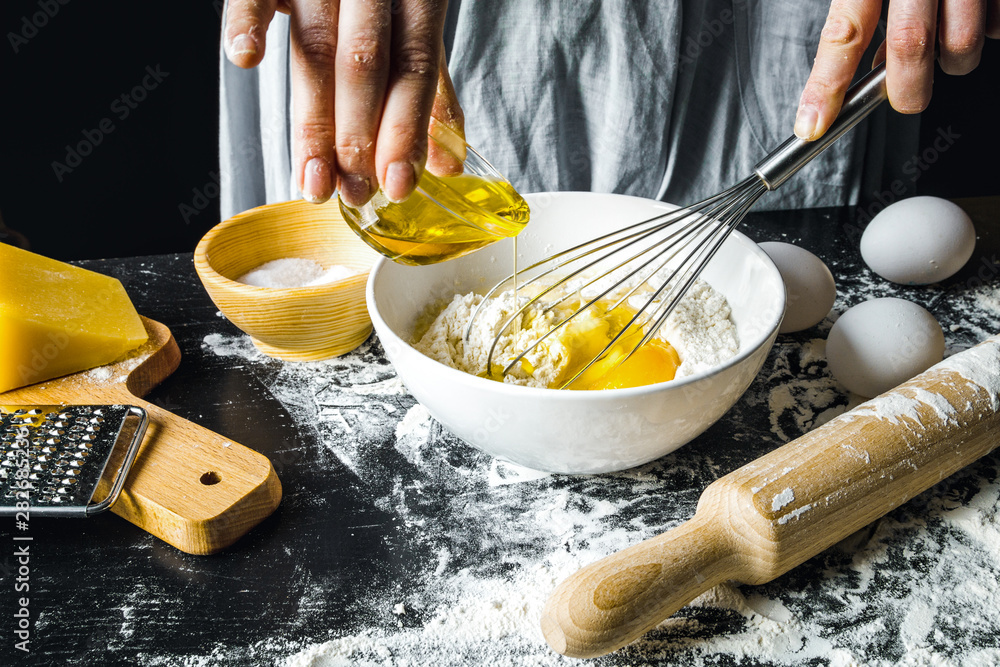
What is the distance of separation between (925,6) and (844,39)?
0.29 feet

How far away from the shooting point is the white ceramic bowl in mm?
604

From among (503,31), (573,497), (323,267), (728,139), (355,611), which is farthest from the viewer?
(728,139)

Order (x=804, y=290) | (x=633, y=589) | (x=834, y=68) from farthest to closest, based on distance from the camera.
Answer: (x=804, y=290), (x=834, y=68), (x=633, y=589)

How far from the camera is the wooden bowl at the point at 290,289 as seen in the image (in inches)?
32.9

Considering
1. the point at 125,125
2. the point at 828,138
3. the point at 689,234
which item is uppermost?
the point at 828,138

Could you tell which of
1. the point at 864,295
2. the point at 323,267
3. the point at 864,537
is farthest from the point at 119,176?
the point at 864,537

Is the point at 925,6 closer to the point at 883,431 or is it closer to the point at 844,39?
the point at 844,39

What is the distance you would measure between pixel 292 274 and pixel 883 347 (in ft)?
2.50

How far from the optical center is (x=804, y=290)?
930mm

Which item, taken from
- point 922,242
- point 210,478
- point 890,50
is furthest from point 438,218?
point 922,242

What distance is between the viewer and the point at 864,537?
0.67 metres

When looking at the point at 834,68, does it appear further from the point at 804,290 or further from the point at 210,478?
the point at 210,478

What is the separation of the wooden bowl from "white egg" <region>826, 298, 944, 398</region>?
595mm

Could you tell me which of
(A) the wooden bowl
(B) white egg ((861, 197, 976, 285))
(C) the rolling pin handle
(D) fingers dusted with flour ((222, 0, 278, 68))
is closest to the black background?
(B) white egg ((861, 197, 976, 285))
